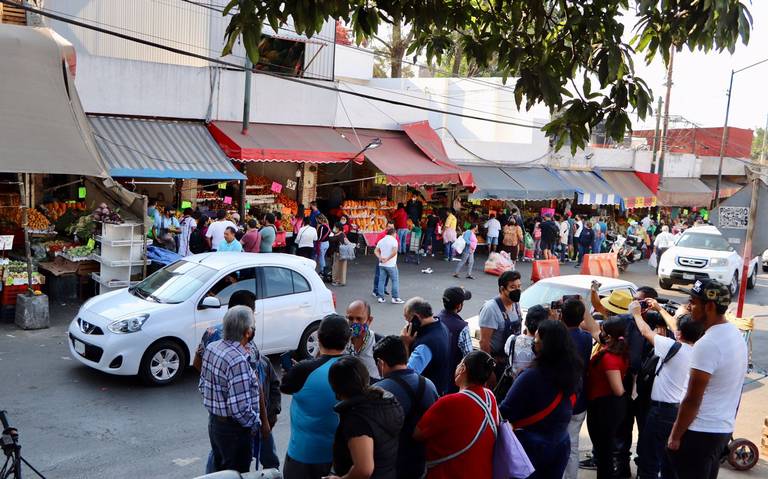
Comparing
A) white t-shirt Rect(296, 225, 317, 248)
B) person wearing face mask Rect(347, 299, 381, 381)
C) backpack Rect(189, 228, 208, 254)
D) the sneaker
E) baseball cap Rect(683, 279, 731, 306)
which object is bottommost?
the sneaker

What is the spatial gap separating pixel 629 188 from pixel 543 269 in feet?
50.2

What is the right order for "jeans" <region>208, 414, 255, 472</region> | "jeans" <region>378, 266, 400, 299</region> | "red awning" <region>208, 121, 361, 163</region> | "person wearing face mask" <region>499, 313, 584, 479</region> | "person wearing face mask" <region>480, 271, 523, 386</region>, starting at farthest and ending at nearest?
"red awning" <region>208, 121, 361, 163</region> → "jeans" <region>378, 266, 400, 299</region> → "person wearing face mask" <region>480, 271, 523, 386</region> → "jeans" <region>208, 414, 255, 472</region> → "person wearing face mask" <region>499, 313, 584, 479</region>

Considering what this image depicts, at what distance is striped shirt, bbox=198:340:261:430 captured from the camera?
5316mm

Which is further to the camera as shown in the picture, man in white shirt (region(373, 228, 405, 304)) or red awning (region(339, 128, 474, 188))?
red awning (region(339, 128, 474, 188))

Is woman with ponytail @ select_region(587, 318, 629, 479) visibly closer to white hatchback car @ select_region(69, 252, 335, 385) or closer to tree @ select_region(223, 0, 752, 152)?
tree @ select_region(223, 0, 752, 152)

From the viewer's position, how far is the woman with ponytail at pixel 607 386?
20.0 feet

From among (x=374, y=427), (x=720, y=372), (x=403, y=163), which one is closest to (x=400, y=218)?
(x=403, y=163)

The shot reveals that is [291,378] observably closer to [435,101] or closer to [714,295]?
[714,295]

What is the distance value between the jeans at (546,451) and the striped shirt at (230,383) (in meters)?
1.92

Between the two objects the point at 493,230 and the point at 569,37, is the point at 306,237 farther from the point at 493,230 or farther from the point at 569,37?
the point at 569,37

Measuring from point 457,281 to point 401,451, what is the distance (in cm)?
1471

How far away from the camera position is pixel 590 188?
94.4 feet

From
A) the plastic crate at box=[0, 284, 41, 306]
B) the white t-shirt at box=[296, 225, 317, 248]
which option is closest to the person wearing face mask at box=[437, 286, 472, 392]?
the plastic crate at box=[0, 284, 41, 306]

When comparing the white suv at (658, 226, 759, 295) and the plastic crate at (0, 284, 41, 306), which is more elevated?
the white suv at (658, 226, 759, 295)
